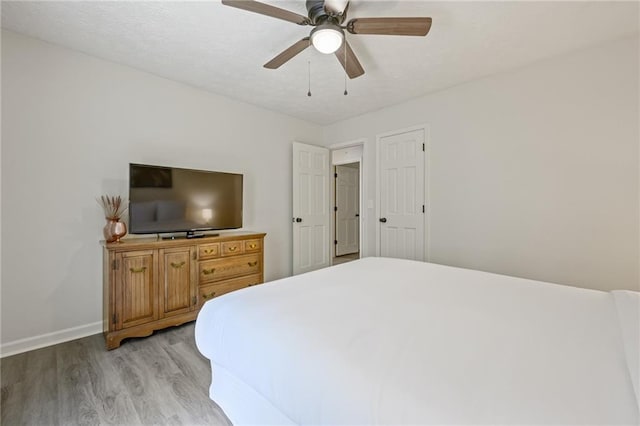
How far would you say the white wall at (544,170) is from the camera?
2.27 meters

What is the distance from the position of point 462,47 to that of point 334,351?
2672 mm

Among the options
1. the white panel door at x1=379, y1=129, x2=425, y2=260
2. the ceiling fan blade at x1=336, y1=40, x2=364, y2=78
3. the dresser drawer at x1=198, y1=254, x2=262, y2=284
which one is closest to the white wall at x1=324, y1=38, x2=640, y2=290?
the white panel door at x1=379, y1=129, x2=425, y2=260

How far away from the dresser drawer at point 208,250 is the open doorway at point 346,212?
3557 mm

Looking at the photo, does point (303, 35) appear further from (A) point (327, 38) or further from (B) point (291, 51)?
(A) point (327, 38)

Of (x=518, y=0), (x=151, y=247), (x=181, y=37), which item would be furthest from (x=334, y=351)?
(x=181, y=37)

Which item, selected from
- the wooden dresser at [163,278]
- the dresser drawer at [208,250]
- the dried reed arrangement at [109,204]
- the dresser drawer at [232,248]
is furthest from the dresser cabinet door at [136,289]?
the dresser drawer at [232,248]

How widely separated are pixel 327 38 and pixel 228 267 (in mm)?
2326

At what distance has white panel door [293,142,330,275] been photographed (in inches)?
162

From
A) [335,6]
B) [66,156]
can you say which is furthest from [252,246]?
[335,6]

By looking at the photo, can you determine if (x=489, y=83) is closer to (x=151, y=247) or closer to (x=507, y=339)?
(x=507, y=339)

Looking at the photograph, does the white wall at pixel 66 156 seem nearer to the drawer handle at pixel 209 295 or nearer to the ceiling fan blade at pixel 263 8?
the drawer handle at pixel 209 295

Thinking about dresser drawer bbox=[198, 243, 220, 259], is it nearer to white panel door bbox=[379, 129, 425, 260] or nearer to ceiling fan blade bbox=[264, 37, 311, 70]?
ceiling fan blade bbox=[264, 37, 311, 70]

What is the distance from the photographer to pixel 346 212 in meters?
6.54

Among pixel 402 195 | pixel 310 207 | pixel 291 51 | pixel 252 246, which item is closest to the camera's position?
pixel 291 51
